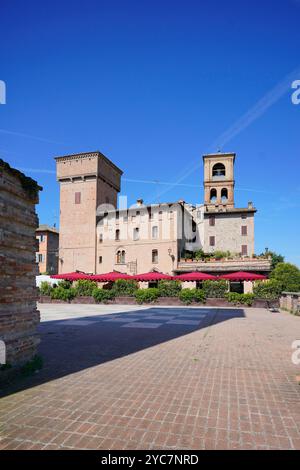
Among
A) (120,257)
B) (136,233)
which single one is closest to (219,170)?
(136,233)

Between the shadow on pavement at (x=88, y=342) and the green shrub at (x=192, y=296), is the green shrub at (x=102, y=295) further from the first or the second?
the shadow on pavement at (x=88, y=342)

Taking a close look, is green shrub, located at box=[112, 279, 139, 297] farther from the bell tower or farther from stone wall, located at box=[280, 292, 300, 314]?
the bell tower

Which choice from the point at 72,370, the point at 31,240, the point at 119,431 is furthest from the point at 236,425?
the point at 31,240

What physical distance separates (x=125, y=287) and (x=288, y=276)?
45.7 ft

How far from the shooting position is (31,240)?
21.8ft

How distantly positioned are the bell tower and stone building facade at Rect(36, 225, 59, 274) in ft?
86.5

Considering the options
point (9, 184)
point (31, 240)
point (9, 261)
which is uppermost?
point (9, 184)

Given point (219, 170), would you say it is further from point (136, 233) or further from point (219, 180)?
point (136, 233)

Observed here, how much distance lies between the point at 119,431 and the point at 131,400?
106 cm

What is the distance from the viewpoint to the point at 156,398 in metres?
4.92

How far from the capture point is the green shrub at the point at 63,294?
2625 cm

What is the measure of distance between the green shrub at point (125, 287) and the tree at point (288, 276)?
11.7 m

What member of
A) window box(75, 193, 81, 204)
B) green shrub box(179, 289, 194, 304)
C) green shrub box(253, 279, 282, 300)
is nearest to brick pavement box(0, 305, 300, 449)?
green shrub box(253, 279, 282, 300)
